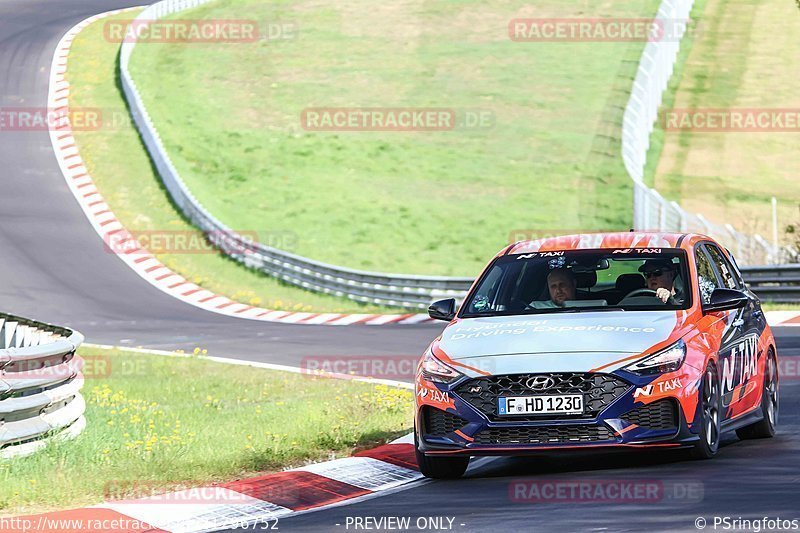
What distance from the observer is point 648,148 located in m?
43.1

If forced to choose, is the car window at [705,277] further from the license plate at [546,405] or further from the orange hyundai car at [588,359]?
the license plate at [546,405]

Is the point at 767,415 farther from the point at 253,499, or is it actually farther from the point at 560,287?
the point at 253,499

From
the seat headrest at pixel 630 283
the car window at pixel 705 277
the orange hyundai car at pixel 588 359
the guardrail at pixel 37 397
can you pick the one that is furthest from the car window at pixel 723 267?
the guardrail at pixel 37 397

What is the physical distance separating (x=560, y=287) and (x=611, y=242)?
0.59 m

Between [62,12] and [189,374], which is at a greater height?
[62,12]

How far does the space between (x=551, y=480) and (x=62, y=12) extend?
55.5 m

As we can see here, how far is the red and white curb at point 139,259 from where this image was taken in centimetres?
2917

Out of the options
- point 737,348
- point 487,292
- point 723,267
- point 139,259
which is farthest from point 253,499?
point 139,259

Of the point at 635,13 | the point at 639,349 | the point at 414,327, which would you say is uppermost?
the point at 635,13

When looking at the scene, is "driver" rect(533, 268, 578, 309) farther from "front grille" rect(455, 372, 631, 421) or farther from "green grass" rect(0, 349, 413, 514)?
"green grass" rect(0, 349, 413, 514)

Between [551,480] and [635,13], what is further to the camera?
[635,13]

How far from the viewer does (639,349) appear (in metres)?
9.47

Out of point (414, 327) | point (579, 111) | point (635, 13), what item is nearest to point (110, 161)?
point (579, 111)

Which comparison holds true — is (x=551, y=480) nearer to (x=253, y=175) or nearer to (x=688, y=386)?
(x=688, y=386)
